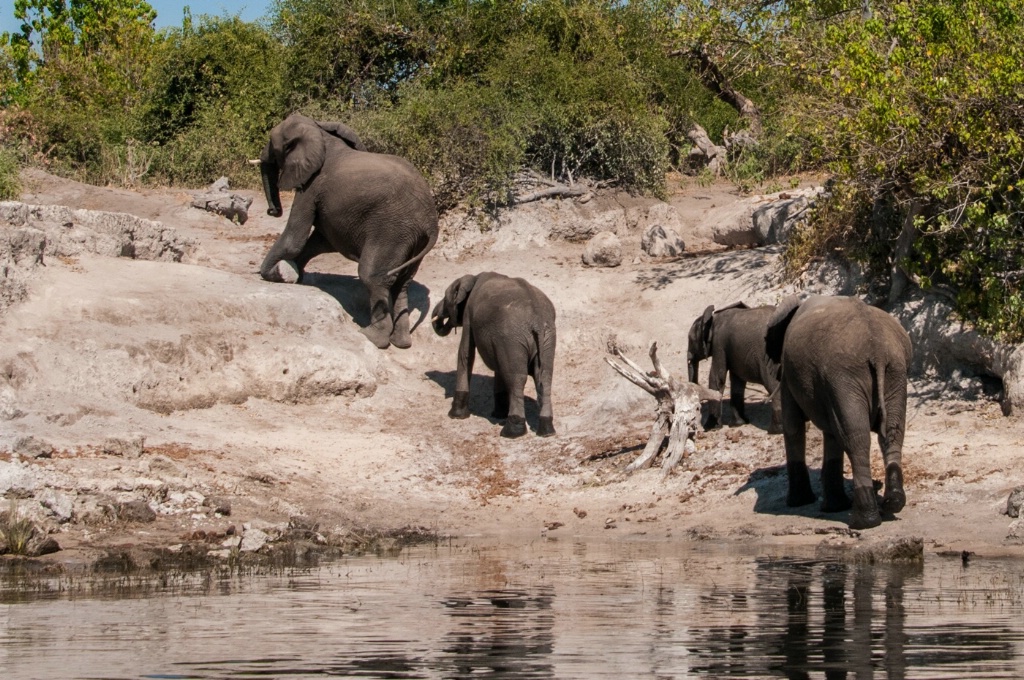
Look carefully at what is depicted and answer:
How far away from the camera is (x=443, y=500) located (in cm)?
1345

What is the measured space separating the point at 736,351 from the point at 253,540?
5337 millimetres

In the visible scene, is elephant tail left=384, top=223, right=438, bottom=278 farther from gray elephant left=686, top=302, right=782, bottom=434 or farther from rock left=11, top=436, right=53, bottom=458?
rock left=11, top=436, right=53, bottom=458

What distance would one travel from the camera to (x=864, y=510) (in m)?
10.9

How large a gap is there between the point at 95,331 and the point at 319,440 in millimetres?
2370

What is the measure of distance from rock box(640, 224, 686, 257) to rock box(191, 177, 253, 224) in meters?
5.42

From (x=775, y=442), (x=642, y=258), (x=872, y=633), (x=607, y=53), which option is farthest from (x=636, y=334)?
(x=872, y=633)

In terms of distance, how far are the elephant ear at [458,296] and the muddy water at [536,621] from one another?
566 cm

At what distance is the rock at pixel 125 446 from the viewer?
12555 millimetres

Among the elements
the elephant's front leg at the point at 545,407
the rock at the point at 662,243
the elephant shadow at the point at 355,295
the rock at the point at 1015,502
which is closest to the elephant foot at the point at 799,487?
the rock at the point at 1015,502

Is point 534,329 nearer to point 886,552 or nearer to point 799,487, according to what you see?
point 799,487

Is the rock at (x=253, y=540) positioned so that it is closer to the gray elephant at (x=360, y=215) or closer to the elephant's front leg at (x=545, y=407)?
the elephant's front leg at (x=545, y=407)

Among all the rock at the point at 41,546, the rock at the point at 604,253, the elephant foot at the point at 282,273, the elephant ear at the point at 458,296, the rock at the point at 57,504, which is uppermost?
the rock at the point at 604,253

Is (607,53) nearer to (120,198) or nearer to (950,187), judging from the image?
(120,198)

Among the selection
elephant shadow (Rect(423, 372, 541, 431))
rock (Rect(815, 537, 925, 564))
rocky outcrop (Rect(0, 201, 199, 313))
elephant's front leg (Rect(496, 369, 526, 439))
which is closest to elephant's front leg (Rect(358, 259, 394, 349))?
elephant shadow (Rect(423, 372, 541, 431))
